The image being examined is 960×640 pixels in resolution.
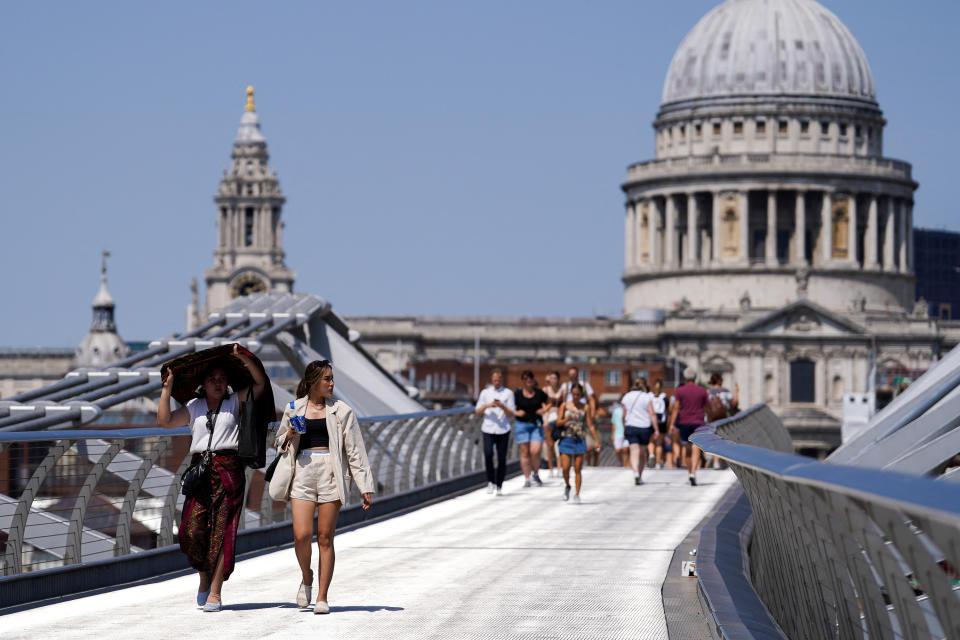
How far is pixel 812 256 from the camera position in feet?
482

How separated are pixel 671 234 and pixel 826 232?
11606 millimetres

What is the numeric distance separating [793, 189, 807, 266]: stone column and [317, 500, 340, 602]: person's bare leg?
133535 mm

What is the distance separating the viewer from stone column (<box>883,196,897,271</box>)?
148 metres

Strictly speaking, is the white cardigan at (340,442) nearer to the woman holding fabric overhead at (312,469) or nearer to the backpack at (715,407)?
the woman holding fabric overhead at (312,469)

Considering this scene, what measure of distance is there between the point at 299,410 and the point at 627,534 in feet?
26.9

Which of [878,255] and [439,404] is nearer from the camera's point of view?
[439,404]

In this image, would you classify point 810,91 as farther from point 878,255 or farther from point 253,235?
point 253,235

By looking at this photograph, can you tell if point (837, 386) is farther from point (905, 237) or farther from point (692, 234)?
point (905, 237)

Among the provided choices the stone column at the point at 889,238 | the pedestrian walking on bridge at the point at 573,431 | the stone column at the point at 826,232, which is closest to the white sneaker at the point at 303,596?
the pedestrian walking on bridge at the point at 573,431

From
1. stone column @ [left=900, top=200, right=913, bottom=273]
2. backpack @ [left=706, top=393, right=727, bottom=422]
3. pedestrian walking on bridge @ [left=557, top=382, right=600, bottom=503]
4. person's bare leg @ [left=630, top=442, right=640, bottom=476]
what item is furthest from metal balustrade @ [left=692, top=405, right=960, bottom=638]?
stone column @ [left=900, top=200, right=913, bottom=273]

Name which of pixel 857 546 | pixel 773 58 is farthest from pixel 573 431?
pixel 773 58

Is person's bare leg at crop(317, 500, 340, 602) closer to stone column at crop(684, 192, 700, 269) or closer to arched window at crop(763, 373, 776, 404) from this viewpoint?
arched window at crop(763, 373, 776, 404)

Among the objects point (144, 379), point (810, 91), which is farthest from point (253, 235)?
point (144, 379)

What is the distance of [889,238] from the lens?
14875cm
